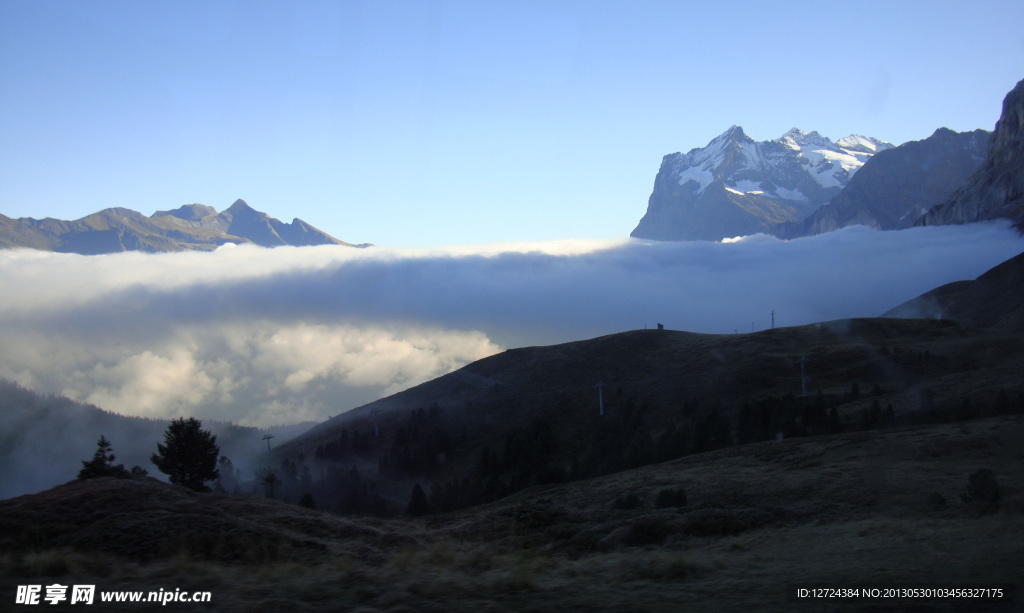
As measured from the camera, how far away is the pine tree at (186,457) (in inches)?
2189

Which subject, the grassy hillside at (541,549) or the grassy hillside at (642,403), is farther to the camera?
the grassy hillside at (642,403)

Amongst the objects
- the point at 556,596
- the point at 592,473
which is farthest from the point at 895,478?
the point at 592,473

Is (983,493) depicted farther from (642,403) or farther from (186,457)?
(642,403)

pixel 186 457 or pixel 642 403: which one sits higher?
pixel 642 403

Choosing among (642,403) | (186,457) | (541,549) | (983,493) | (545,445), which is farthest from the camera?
(642,403)

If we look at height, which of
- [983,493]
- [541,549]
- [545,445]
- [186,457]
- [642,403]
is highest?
[642,403]

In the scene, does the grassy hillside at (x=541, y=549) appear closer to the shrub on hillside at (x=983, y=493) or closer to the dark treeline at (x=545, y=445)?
the shrub on hillside at (x=983, y=493)

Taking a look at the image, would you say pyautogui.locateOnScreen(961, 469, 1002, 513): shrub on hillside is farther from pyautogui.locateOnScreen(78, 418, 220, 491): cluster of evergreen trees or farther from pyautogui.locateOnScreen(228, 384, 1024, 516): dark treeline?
pyautogui.locateOnScreen(78, 418, 220, 491): cluster of evergreen trees

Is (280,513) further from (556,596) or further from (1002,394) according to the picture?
(1002,394)

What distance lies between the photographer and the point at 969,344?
4026 inches

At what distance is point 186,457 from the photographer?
184 ft

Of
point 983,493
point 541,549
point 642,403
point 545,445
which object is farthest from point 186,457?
point 642,403

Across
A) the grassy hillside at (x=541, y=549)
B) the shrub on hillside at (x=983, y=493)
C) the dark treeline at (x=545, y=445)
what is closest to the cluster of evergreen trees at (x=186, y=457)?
the dark treeline at (x=545, y=445)

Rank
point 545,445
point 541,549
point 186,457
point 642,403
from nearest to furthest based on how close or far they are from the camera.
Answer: point 541,549 → point 186,457 → point 545,445 → point 642,403
